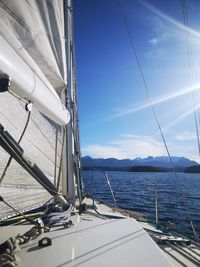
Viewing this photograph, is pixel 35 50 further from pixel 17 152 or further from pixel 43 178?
pixel 43 178

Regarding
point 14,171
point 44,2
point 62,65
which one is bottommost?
point 14,171

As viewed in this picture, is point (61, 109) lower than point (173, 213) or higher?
higher

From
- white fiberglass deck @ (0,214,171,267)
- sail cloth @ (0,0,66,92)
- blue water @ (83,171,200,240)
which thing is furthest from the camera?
blue water @ (83,171,200,240)

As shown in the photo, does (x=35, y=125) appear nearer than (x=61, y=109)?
No

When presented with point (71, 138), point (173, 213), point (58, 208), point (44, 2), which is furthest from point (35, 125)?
point (173, 213)

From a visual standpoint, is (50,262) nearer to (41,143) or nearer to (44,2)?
(41,143)

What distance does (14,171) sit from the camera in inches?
103

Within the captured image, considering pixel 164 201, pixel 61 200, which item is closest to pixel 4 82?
pixel 61 200

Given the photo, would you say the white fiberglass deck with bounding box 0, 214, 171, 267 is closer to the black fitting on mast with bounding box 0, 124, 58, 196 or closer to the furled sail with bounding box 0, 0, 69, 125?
the black fitting on mast with bounding box 0, 124, 58, 196

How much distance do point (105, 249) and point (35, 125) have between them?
186 centimetres

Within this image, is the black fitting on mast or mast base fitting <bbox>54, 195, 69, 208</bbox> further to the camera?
mast base fitting <bbox>54, 195, 69, 208</bbox>

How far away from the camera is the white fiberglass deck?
1.39 meters

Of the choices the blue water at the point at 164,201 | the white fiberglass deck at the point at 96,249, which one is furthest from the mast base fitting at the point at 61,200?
the blue water at the point at 164,201

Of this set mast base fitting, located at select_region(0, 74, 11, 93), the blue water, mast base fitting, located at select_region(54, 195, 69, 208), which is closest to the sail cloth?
mast base fitting, located at select_region(0, 74, 11, 93)
